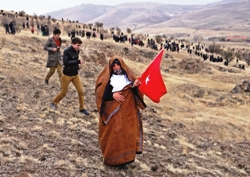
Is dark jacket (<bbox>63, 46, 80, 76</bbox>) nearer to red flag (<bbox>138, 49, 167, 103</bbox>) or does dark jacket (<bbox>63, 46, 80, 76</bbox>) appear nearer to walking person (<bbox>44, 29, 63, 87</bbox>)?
walking person (<bbox>44, 29, 63, 87</bbox>)

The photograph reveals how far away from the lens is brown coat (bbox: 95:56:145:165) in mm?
4180

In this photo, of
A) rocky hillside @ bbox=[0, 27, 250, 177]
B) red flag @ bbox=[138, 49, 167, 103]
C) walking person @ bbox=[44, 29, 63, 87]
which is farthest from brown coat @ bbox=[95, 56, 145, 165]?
walking person @ bbox=[44, 29, 63, 87]

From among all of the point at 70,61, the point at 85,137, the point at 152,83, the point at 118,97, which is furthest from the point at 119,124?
the point at 70,61

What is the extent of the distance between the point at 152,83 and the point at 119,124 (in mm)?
768

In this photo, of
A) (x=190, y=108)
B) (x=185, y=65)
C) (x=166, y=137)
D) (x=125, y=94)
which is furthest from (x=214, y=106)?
(x=185, y=65)

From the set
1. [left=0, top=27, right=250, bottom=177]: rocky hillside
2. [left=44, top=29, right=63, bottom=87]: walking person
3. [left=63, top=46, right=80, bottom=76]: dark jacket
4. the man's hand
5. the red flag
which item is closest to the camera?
the man's hand

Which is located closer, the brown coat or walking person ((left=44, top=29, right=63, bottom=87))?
the brown coat

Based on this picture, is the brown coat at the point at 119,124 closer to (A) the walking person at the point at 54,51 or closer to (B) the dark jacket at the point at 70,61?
(B) the dark jacket at the point at 70,61

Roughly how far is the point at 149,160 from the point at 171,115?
5111mm

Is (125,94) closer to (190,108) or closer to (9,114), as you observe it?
→ (9,114)

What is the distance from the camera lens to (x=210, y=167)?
590cm

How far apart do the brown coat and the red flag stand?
0.58 ft

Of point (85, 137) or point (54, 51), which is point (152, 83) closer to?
point (85, 137)

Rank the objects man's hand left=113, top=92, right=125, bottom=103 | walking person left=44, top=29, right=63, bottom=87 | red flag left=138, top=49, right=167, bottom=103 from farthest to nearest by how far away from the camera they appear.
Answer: walking person left=44, top=29, right=63, bottom=87
red flag left=138, top=49, right=167, bottom=103
man's hand left=113, top=92, right=125, bottom=103
